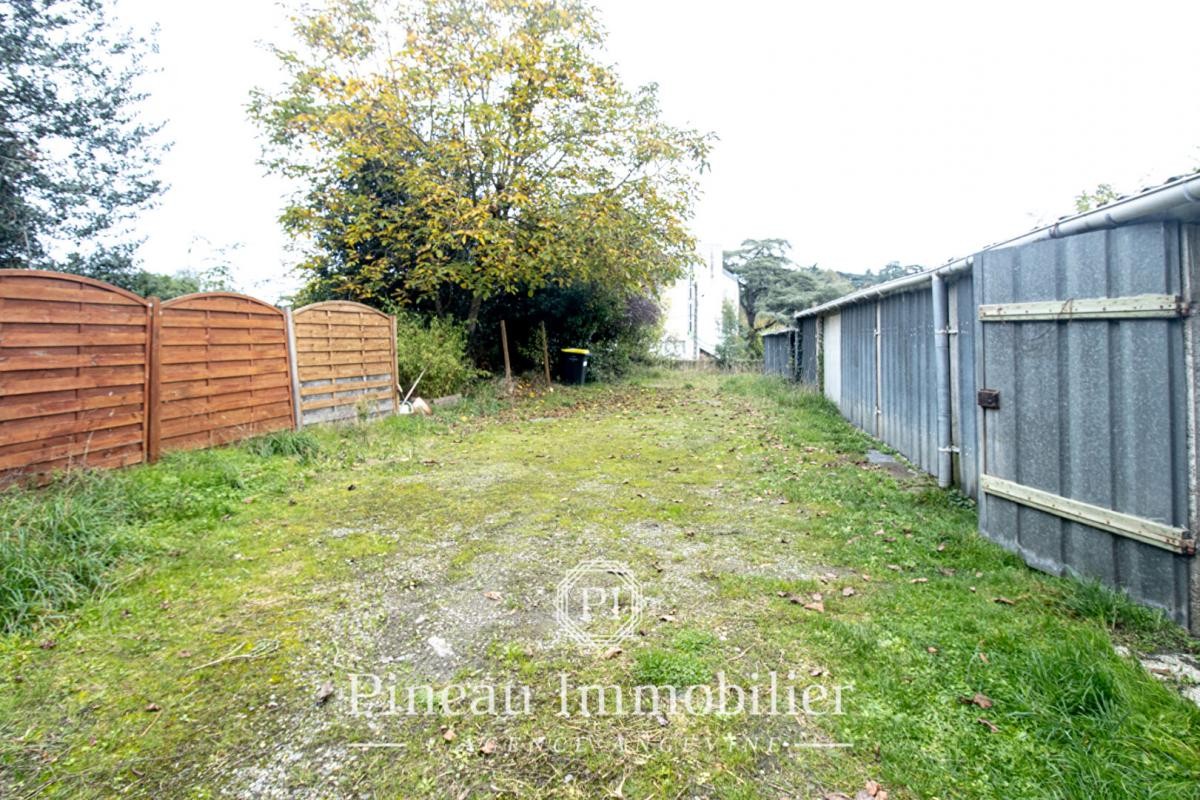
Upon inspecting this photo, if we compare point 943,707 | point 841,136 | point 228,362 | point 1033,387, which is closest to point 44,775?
point 943,707

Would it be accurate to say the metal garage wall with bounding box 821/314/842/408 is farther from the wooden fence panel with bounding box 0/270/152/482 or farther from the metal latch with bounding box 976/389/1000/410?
the wooden fence panel with bounding box 0/270/152/482

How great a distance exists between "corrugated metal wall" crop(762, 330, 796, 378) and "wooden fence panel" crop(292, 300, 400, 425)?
9.04m

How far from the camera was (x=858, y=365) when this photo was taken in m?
8.12

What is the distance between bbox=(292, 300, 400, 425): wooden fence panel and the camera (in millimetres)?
7547

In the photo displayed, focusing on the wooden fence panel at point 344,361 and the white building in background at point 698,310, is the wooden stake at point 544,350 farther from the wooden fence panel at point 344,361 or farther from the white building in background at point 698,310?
Answer: the white building in background at point 698,310

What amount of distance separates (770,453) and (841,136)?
14781mm

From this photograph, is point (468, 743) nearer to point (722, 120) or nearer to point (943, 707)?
point (943, 707)

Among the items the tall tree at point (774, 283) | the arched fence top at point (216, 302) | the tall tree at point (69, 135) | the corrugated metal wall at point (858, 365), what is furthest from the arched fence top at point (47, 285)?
the tall tree at point (774, 283)

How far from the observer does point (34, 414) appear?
435 cm

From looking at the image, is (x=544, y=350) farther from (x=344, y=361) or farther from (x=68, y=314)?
(x=68, y=314)

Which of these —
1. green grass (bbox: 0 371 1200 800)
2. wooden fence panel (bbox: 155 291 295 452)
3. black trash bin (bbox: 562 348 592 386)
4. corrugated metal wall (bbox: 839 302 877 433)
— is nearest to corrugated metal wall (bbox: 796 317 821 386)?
corrugated metal wall (bbox: 839 302 877 433)

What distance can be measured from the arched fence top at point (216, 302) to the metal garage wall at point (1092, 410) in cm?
665

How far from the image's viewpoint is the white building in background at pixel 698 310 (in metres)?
23.8

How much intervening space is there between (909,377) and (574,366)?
964 cm
